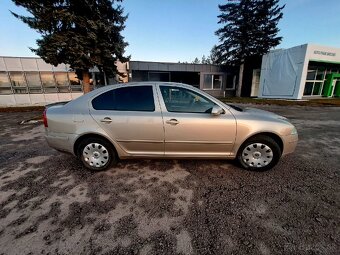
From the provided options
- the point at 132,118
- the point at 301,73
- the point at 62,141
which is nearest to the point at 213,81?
the point at 301,73

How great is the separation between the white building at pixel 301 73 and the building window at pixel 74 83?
2060cm

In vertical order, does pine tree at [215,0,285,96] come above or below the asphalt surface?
above

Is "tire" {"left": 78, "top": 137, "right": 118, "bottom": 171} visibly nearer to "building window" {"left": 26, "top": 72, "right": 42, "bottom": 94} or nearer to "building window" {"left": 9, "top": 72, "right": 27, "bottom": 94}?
"building window" {"left": 26, "top": 72, "right": 42, "bottom": 94}

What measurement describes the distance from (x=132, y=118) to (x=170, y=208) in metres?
1.65

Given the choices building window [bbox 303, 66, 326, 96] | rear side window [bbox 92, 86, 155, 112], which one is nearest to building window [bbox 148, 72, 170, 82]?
building window [bbox 303, 66, 326, 96]

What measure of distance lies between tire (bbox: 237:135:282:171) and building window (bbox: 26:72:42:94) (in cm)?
1974

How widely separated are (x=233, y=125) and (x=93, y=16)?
10.9m

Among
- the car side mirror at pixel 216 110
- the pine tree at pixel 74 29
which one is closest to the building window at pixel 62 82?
the pine tree at pixel 74 29

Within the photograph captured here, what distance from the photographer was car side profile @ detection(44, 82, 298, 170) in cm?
318

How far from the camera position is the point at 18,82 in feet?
53.3

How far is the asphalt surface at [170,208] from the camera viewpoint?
6.22 feet

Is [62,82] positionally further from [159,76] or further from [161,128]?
[161,128]

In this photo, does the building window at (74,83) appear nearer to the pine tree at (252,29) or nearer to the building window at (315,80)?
the pine tree at (252,29)

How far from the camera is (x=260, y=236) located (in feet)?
6.51
